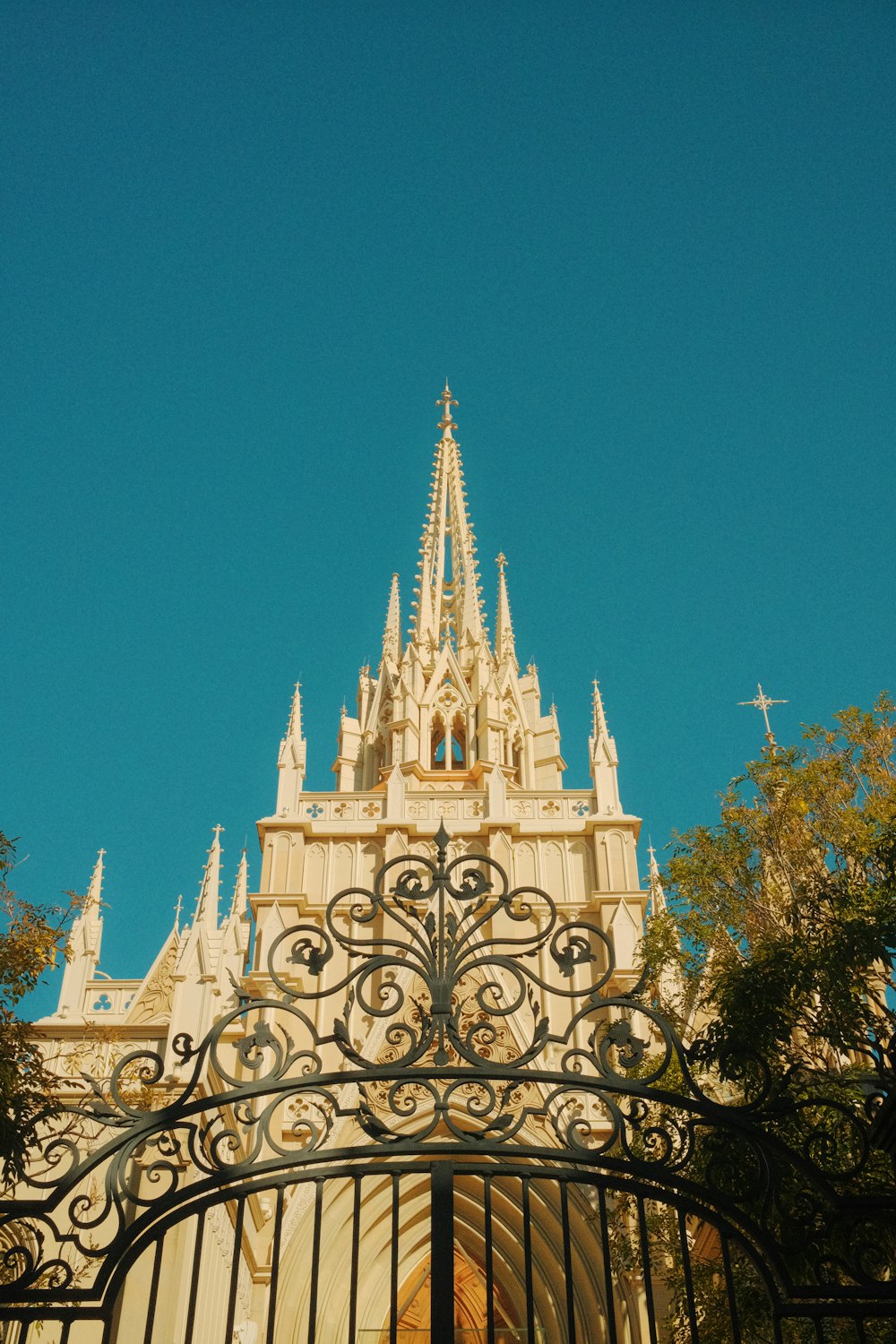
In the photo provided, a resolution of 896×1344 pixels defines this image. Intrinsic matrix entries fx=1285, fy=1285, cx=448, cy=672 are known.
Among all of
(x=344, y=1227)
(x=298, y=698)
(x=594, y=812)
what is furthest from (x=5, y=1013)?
(x=298, y=698)

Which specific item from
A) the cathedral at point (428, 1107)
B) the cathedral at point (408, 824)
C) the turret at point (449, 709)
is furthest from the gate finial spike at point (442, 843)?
the turret at point (449, 709)

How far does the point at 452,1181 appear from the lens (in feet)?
17.7

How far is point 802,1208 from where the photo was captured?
219 inches

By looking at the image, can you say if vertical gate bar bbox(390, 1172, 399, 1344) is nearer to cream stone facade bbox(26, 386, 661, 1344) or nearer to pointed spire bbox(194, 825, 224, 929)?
cream stone facade bbox(26, 386, 661, 1344)

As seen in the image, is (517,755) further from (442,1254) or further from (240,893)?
(442,1254)

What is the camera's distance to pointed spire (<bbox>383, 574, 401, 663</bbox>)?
121ft

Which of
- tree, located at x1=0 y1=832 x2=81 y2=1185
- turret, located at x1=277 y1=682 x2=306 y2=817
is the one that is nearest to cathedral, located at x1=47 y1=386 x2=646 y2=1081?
turret, located at x1=277 y1=682 x2=306 y2=817

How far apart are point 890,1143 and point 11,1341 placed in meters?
13.3

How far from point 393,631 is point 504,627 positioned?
3293 mm

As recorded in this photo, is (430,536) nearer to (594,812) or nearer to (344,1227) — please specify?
(594,812)

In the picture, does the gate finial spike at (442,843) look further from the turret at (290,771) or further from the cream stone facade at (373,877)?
the turret at (290,771)

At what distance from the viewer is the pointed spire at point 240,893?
23.0 metres

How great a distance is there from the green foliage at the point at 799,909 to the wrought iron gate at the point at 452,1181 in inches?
33.5

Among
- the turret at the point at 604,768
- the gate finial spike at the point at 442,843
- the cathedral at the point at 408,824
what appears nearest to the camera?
the gate finial spike at the point at 442,843
